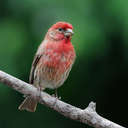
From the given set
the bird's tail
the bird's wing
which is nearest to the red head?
the bird's wing

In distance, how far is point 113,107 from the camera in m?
8.92

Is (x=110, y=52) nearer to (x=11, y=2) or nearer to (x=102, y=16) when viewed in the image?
(x=102, y=16)

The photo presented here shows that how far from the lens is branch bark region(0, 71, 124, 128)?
6.84 metres

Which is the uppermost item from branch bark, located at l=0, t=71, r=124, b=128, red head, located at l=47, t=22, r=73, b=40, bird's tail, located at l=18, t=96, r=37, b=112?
red head, located at l=47, t=22, r=73, b=40

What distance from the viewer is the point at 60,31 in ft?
25.2

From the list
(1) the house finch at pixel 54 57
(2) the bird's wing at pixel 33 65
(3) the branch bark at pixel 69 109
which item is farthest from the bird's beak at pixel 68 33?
(3) the branch bark at pixel 69 109

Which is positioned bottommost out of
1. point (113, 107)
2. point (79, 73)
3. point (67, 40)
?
point (113, 107)

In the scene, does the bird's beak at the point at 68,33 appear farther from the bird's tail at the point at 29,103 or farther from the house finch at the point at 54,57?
the bird's tail at the point at 29,103

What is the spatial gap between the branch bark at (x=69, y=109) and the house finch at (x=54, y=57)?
37 cm

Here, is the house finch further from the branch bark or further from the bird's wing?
the branch bark

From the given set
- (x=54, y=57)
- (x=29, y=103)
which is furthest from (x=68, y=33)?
(x=29, y=103)

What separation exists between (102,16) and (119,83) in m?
1.14

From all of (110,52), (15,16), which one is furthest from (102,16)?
(15,16)

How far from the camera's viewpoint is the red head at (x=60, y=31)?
7594 mm
